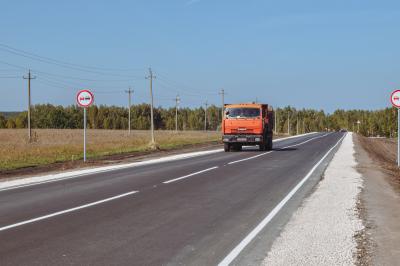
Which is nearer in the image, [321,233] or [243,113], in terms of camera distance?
[321,233]

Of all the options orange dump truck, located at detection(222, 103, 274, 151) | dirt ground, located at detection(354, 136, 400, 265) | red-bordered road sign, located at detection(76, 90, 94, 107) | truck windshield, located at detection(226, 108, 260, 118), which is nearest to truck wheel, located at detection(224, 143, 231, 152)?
orange dump truck, located at detection(222, 103, 274, 151)

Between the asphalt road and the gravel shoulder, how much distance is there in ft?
2.11

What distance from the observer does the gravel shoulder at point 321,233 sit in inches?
253

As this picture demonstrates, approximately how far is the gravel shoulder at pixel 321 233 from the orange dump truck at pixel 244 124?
58.3ft

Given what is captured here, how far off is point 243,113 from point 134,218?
2227 cm

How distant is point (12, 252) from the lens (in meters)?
6.67

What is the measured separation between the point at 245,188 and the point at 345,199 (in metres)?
2.66

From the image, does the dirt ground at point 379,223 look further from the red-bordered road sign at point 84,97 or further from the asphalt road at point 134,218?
the red-bordered road sign at point 84,97

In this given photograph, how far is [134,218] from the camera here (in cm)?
906

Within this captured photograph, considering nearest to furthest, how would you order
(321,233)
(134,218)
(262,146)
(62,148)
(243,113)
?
1. (321,233)
2. (134,218)
3. (243,113)
4. (262,146)
5. (62,148)

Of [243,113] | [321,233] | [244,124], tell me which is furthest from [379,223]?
[243,113]

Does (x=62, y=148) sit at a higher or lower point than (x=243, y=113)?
lower

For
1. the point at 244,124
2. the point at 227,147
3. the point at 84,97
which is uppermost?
the point at 84,97

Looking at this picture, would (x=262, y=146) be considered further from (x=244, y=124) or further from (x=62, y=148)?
(x=62, y=148)
